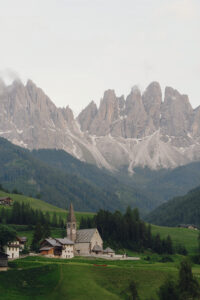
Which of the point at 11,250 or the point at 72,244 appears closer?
the point at 11,250

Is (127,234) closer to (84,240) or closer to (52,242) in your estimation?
(84,240)

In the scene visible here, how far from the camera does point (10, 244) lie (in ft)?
463

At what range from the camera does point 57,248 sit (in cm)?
15025

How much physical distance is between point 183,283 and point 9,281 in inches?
1455

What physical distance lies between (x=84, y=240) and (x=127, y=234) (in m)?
29.9

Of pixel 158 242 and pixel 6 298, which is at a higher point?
pixel 158 242

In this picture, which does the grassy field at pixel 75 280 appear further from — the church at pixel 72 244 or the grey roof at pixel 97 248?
the grey roof at pixel 97 248

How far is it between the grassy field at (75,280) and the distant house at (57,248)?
68.1 ft

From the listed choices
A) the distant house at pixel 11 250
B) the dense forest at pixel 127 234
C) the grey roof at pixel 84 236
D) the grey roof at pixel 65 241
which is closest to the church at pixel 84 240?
the grey roof at pixel 84 236

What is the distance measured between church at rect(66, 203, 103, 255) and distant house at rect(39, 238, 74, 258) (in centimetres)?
740

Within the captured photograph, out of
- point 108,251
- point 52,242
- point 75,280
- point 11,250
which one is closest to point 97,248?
point 108,251

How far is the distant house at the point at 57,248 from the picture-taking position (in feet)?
485

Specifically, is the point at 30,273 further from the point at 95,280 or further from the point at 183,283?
the point at 183,283

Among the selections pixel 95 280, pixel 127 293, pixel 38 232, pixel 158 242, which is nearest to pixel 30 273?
pixel 95 280
